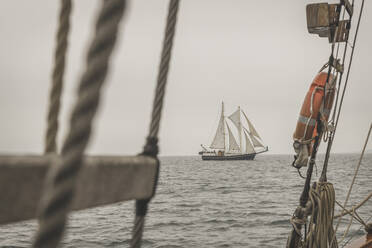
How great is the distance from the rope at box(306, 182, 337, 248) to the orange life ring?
1.29 feet

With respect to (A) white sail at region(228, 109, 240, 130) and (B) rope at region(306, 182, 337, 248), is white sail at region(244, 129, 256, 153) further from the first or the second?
(B) rope at region(306, 182, 337, 248)

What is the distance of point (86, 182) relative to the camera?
2.21 feet

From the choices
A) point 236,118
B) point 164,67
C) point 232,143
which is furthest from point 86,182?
point 232,143

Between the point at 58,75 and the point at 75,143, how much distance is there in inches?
16.5

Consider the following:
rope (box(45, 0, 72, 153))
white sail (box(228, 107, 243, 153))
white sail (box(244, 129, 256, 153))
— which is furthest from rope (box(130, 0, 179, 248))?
white sail (box(244, 129, 256, 153))

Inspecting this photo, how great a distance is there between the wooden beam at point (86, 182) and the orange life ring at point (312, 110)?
8.74 feet

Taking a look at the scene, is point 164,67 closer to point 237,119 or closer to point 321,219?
point 321,219

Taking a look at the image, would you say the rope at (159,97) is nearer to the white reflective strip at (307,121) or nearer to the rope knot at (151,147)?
the rope knot at (151,147)

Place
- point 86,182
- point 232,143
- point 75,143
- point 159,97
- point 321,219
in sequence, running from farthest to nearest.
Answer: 1. point 232,143
2. point 321,219
3. point 159,97
4. point 86,182
5. point 75,143

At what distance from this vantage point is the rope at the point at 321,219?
10.5 ft

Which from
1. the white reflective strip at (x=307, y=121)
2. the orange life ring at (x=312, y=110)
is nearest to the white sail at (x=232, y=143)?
the orange life ring at (x=312, y=110)

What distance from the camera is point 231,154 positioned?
231 feet

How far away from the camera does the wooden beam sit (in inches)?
22.7

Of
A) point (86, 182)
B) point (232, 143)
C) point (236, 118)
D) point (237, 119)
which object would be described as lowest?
point (232, 143)
